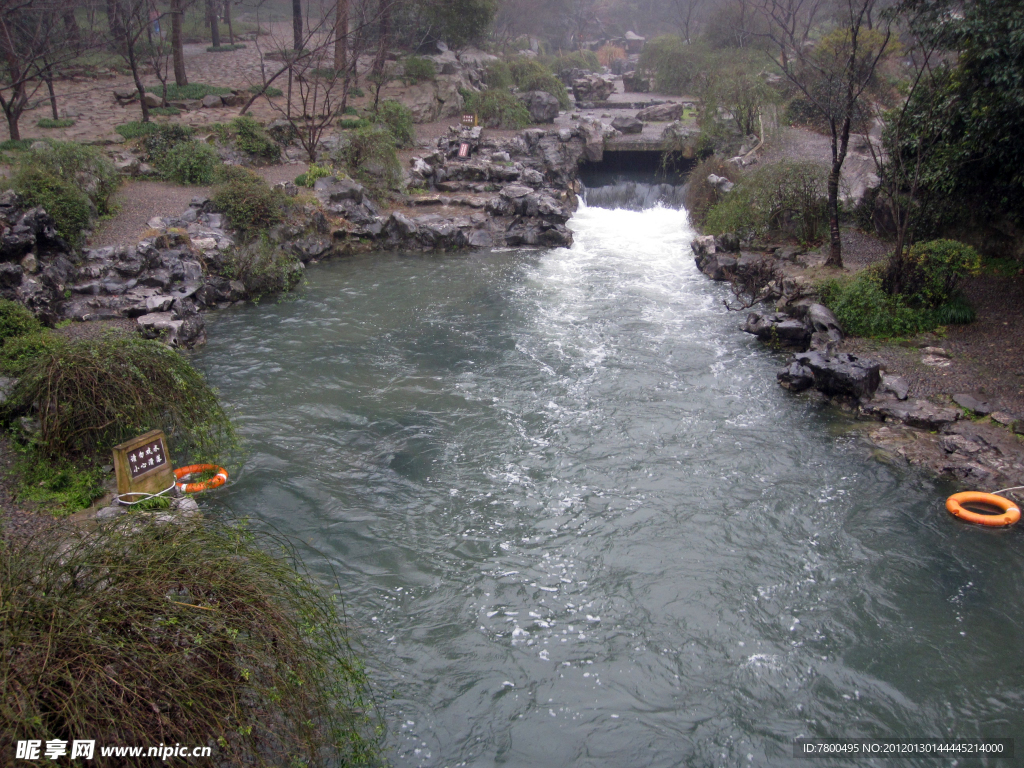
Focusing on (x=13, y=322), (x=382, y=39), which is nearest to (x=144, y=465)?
(x=13, y=322)

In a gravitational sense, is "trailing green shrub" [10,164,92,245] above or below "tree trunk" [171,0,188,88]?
below

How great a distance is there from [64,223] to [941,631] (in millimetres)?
15430

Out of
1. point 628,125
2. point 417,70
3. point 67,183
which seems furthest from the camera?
point 628,125

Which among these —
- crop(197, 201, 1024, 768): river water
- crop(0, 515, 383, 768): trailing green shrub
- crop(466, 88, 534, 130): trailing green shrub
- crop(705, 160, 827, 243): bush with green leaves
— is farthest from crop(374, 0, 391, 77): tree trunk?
crop(0, 515, 383, 768): trailing green shrub

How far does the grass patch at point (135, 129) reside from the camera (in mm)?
18625

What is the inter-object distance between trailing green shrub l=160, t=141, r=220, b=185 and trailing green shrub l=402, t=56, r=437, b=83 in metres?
10.9

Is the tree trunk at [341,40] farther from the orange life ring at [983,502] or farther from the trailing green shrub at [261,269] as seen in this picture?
the orange life ring at [983,502]

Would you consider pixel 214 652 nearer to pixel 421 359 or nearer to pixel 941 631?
pixel 941 631

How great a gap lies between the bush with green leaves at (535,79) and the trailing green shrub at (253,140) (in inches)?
510

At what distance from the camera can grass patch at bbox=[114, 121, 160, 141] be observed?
18625 mm

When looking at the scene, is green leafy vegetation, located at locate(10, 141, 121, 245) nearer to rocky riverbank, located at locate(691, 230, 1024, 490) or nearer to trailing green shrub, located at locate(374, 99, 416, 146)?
trailing green shrub, located at locate(374, 99, 416, 146)

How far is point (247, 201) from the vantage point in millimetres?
15625

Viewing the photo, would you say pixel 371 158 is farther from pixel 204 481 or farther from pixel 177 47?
pixel 204 481

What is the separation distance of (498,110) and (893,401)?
2078 cm
